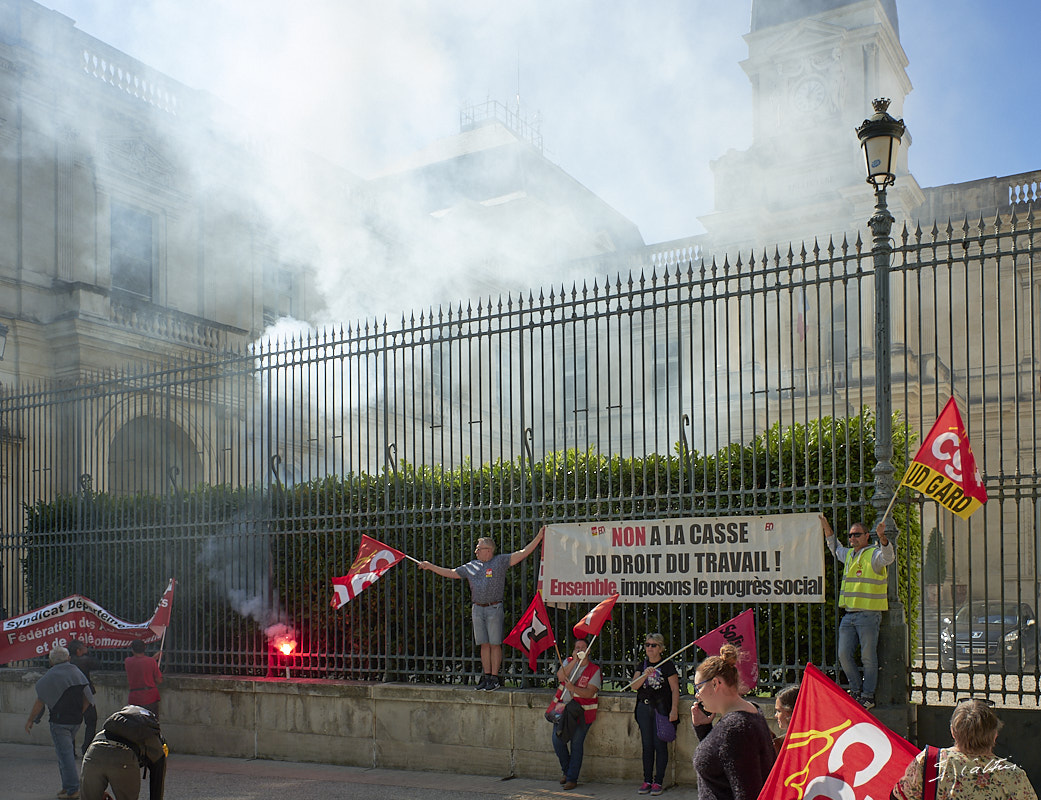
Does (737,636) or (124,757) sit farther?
(737,636)

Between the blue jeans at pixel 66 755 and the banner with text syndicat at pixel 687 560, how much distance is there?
4573 mm

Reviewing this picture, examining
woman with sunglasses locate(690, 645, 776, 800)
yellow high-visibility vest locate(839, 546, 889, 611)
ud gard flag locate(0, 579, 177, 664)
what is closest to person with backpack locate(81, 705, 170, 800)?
woman with sunglasses locate(690, 645, 776, 800)

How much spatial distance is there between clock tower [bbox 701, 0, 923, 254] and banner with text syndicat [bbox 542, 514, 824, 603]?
72.0 feet

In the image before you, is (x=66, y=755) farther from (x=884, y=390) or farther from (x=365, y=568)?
(x=884, y=390)

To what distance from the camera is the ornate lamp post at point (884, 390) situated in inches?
315

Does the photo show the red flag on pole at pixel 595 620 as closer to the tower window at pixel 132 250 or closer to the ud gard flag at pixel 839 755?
the ud gard flag at pixel 839 755

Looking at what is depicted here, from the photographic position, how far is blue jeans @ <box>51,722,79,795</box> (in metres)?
9.72

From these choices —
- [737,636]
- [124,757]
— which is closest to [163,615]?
[737,636]

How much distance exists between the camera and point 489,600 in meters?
9.98

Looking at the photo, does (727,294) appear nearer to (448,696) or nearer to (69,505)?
(448,696)

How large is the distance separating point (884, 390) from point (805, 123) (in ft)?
84.1

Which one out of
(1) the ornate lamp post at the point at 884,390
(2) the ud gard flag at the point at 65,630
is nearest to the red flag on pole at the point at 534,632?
(1) the ornate lamp post at the point at 884,390

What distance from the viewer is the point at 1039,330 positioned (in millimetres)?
22344

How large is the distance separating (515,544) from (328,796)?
9.10ft
